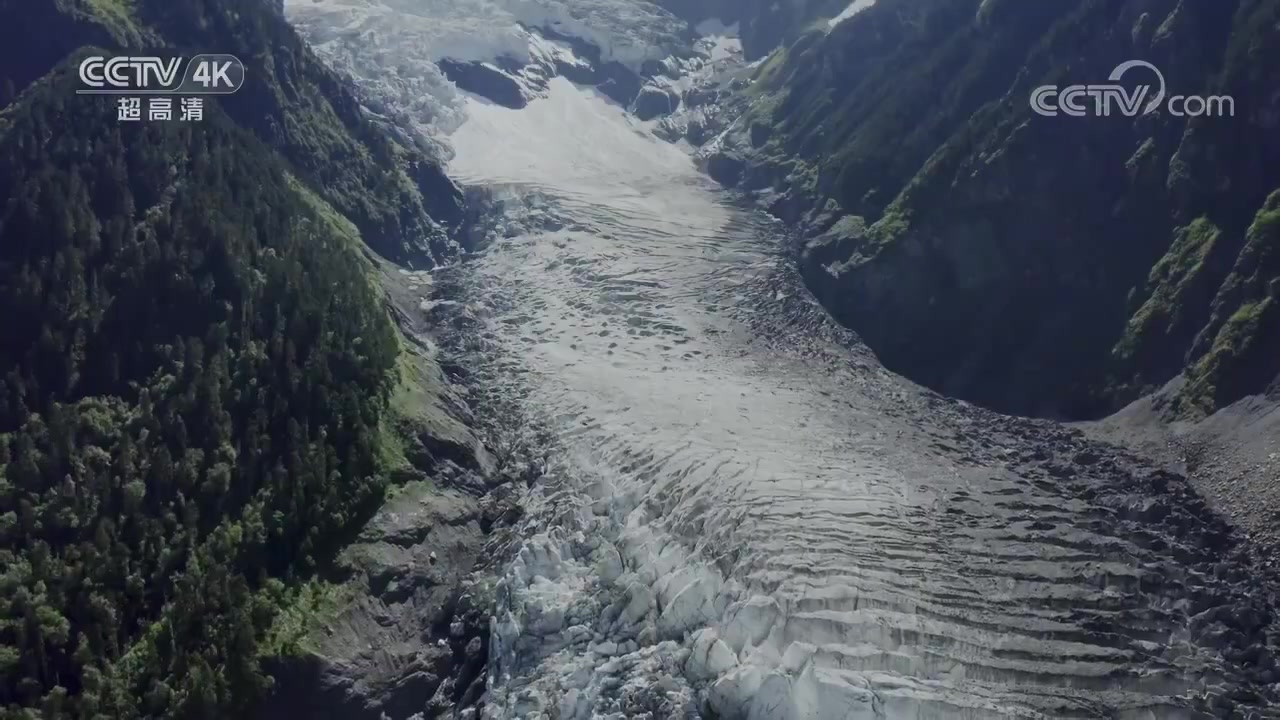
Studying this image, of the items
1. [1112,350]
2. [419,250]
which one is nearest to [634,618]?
[1112,350]

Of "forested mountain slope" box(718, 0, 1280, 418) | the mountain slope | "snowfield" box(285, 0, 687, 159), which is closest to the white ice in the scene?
"snowfield" box(285, 0, 687, 159)

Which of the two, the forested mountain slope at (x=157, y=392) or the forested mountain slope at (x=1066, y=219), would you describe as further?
the forested mountain slope at (x=1066, y=219)

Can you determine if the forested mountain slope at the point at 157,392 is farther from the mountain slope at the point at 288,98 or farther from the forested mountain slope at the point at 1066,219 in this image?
the forested mountain slope at the point at 1066,219

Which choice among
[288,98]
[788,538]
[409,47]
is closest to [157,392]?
[788,538]

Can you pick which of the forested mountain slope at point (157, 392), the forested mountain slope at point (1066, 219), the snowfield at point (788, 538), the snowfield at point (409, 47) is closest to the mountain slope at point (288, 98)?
the forested mountain slope at point (157, 392)

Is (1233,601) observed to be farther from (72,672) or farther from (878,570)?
(72,672)

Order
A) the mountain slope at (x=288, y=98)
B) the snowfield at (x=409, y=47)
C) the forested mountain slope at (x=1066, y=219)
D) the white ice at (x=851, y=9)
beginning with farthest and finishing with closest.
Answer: the white ice at (x=851, y=9) < the snowfield at (x=409, y=47) < the mountain slope at (x=288, y=98) < the forested mountain slope at (x=1066, y=219)

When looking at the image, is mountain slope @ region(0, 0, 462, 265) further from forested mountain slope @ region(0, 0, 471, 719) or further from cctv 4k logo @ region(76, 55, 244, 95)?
cctv 4k logo @ region(76, 55, 244, 95)
